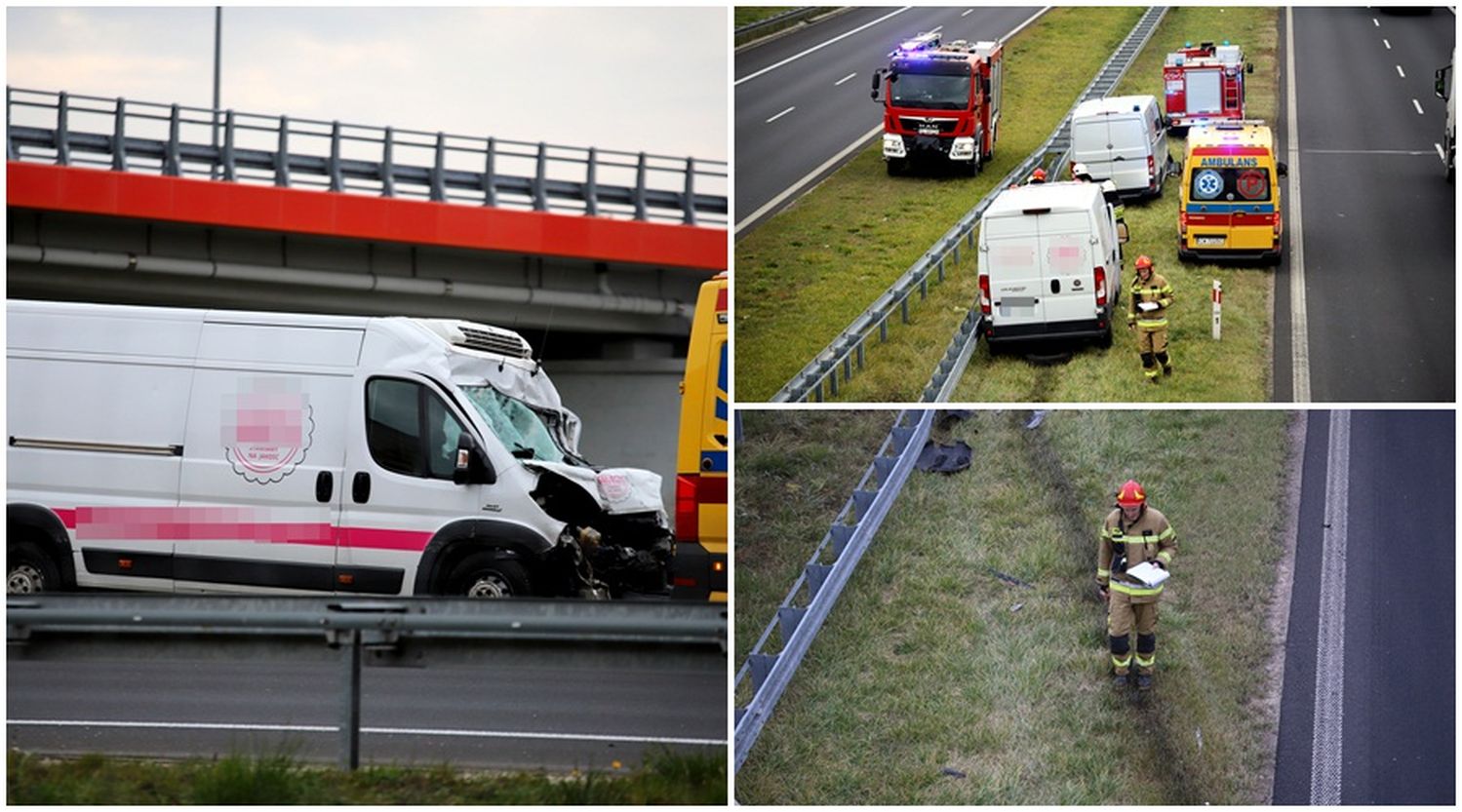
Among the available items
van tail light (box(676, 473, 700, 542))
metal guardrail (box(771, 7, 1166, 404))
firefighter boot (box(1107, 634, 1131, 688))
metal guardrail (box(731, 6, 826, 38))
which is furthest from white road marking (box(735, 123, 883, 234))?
firefighter boot (box(1107, 634, 1131, 688))

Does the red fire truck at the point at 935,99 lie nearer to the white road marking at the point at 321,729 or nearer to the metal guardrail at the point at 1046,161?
the metal guardrail at the point at 1046,161

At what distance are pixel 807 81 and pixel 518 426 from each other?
11.9 ft

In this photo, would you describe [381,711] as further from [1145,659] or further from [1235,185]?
[1235,185]

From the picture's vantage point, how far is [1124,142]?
19344 millimetres

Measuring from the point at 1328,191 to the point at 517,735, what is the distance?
9.28m

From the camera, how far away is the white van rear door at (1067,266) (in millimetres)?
13969

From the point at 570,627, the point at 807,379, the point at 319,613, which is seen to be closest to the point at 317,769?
the point at 319,613

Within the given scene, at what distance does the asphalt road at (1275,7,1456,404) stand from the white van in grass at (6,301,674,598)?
5.56 metres

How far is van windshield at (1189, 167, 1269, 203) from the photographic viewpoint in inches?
621

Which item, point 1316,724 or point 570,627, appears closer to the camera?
point 570,627

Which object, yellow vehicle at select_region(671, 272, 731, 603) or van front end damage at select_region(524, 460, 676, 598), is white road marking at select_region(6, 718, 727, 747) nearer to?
yellow vehicle at select_region(671, 272, 731, 603)

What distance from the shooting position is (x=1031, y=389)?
1258 centimetres

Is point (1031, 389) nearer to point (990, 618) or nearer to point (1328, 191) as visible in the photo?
point (990, 618)

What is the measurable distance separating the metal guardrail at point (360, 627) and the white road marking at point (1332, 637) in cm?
392
